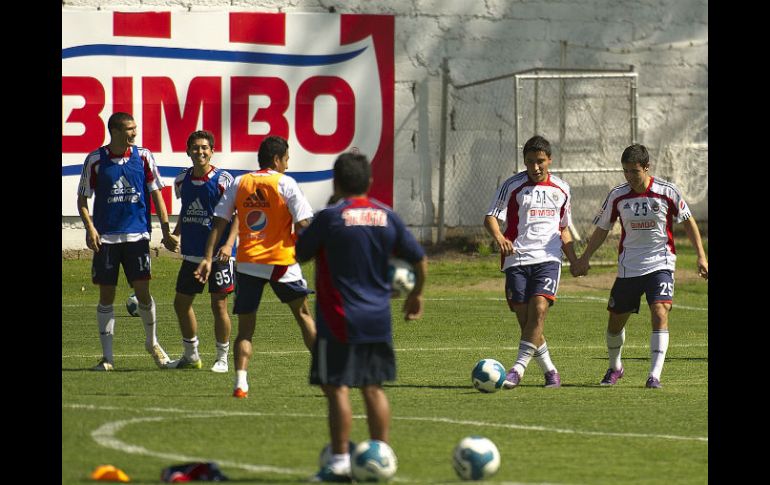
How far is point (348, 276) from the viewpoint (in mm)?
7578

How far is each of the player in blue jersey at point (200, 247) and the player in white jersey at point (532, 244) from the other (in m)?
2.39

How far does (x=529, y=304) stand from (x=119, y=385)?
3.44m

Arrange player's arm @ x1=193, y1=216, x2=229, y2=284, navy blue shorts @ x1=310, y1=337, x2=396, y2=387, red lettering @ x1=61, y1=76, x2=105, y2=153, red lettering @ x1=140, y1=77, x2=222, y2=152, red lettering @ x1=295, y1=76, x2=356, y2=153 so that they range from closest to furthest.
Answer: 1. navy blue shorts @ x1=310, y1=337, x2=396, y2=387
2. player's arm @ x1=193, y1=216, x2=229, y2=284
3. red lettering @ x1=61, y1=76, x2=105, y2=153
4. red lettering @ x1=140, y1=77, x2=222, y2=152
5. red lettering @ x1=295, y1=76, x2=356, y2=153

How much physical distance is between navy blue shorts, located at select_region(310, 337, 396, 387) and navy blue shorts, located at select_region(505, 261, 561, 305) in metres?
4.19

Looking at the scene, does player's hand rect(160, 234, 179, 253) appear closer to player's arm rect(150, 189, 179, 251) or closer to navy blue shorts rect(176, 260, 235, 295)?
player's arm rect(150, 189, 179, 251)

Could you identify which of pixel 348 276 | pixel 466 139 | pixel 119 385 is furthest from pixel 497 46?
pixel 348 276

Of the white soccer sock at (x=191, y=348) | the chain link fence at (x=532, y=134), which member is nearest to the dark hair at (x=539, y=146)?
the white soccer sock at (x=191, y=348)

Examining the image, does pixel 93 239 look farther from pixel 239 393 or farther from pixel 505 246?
pixel 505 246

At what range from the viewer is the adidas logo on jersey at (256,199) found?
1073 cm

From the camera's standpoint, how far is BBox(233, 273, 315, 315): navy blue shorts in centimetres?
1067

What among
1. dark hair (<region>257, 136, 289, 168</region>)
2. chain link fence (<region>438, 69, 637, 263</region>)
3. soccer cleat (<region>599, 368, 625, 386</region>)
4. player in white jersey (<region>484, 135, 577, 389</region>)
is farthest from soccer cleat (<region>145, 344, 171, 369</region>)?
chain link fence (<region>438, 69, 637, 263</region>)

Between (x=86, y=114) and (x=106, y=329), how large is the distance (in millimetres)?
10306

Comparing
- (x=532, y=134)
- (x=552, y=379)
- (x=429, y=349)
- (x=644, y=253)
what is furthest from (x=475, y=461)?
(x=532, y=134)
